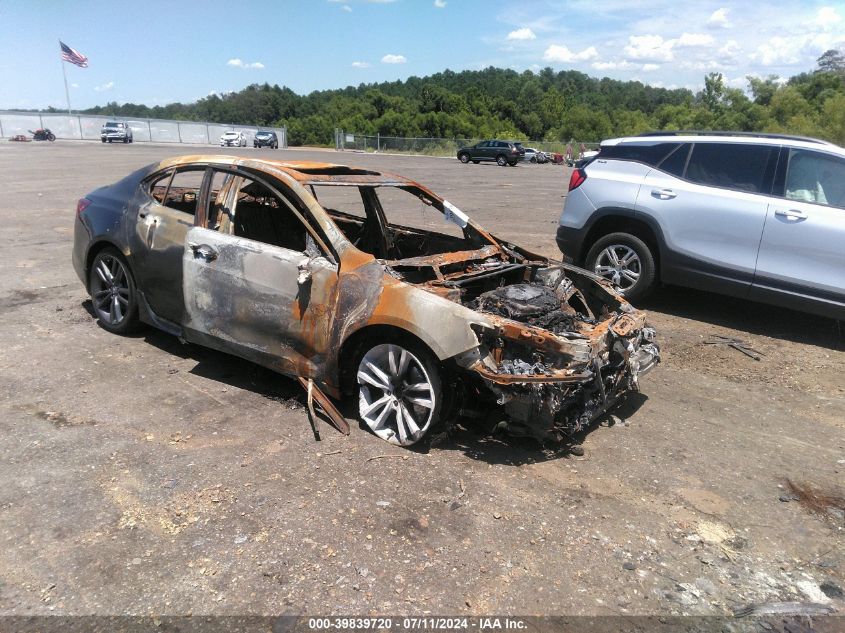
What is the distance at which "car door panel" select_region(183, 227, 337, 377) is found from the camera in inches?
164

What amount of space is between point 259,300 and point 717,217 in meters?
4.78

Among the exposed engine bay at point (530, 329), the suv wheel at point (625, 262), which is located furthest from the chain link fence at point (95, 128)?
the exposed engine bay at point (530, 329)

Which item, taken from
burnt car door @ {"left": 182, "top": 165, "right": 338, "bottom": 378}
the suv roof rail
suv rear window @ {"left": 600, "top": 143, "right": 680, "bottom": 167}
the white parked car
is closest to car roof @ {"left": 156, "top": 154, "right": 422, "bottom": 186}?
burnt car door @ {"left": 182, "top": 165, "right": 338, "bottom": 378}

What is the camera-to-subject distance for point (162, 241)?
4.98m

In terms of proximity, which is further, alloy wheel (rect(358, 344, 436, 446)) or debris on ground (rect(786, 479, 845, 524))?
alloy wheel (rect(358, 344, 436, 446))

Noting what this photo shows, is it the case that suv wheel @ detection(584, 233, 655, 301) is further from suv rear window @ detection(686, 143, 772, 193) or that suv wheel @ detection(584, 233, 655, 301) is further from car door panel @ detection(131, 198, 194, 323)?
car door panel @ detection(131, 198, 194, 323)

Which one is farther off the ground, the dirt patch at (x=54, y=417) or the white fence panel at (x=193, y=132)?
the white fence panel at (x=193, y=132)

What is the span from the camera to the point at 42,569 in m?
2.82

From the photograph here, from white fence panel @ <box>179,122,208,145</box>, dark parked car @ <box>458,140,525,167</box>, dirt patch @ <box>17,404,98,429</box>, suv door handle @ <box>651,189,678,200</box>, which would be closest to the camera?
dirt patch @ <box>17,404,98,429</box>

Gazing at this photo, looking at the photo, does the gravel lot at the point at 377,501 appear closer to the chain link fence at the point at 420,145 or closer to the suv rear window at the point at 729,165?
the suv rear window at the point at 729,165

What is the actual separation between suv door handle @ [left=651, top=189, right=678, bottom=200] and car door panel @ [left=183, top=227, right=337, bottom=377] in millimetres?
4341

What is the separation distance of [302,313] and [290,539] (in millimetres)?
1577

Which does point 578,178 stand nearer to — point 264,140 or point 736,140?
point 736,140

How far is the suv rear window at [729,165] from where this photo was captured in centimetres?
642
